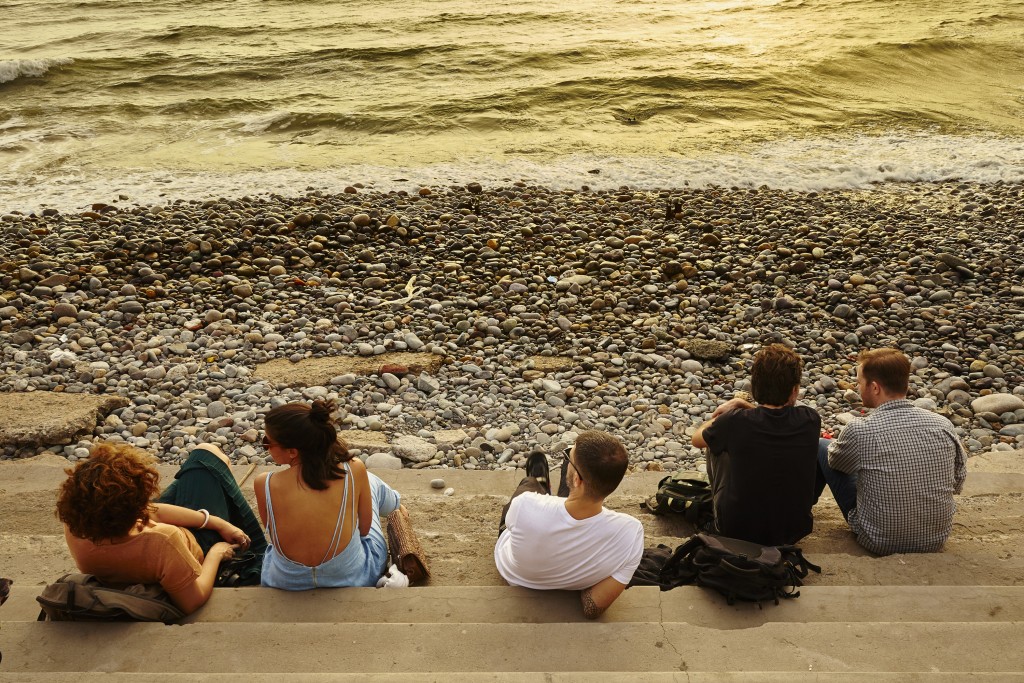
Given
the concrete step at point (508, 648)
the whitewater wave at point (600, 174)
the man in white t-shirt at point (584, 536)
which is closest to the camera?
the concrete step at point (508, 648)

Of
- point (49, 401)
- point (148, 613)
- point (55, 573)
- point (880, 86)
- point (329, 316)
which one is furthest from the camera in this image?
point (880, 86)

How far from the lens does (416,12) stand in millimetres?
21938

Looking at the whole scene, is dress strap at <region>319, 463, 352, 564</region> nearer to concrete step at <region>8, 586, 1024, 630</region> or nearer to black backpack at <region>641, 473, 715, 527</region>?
Answer: concrete step at <region>8, 586, 1024, 630</region>

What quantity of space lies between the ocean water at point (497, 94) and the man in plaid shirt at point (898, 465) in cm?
811

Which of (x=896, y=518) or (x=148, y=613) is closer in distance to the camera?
(x=148, y=613)

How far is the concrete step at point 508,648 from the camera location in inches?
94.0

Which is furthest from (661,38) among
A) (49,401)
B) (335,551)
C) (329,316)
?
(335,551)

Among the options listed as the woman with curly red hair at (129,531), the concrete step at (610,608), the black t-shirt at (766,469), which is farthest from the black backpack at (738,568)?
the woman with curly red hair at (129,531)

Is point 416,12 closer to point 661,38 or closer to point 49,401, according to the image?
point 661,38

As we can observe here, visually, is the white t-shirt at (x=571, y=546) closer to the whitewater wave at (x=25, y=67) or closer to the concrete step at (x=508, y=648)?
the concrete step at (x=508, y=648)

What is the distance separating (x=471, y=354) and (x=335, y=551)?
350 cm

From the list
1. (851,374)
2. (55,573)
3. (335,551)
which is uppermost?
(335,551)

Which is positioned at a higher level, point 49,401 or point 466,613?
point 466,613

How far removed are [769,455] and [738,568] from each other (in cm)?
65
